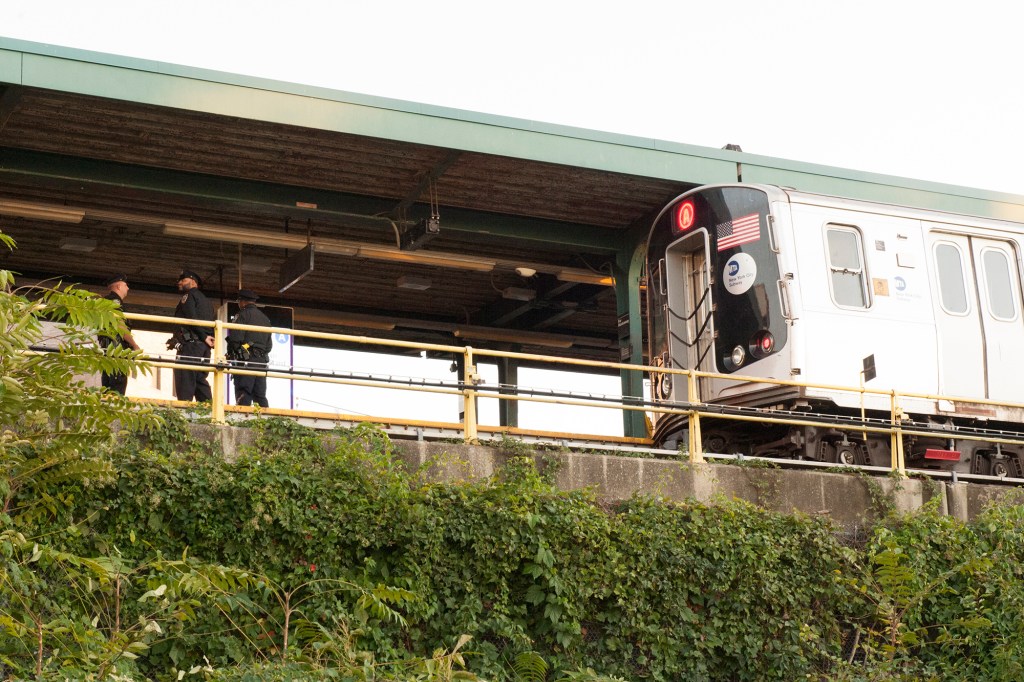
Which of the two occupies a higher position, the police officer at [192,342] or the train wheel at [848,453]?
the police officer at [192,342]

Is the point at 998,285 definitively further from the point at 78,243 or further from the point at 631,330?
the point at 78,243

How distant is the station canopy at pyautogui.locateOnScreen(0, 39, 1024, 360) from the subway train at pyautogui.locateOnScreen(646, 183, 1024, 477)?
197 cm

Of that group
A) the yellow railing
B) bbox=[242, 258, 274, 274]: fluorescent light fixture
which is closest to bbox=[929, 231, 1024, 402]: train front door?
the yellow railing

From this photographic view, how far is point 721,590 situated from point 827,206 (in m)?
5.24

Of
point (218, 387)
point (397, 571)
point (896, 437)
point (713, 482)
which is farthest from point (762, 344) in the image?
point (218, 387)

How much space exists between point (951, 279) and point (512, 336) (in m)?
9.13

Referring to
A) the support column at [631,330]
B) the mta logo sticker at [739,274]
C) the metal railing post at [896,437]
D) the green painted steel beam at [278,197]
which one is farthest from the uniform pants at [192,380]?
the metal railing post at [896,437]

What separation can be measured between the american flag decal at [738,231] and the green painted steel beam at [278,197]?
3.82m

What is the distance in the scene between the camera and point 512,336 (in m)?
23.1

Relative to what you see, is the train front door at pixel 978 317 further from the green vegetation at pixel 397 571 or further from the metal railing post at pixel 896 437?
the green vegetation at pixel 397 571

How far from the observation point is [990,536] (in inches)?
502

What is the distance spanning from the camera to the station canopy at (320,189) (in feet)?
48.2

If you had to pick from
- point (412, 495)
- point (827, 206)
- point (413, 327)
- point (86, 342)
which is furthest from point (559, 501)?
point (413, 327)

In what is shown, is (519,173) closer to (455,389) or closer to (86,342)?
(455,389)
